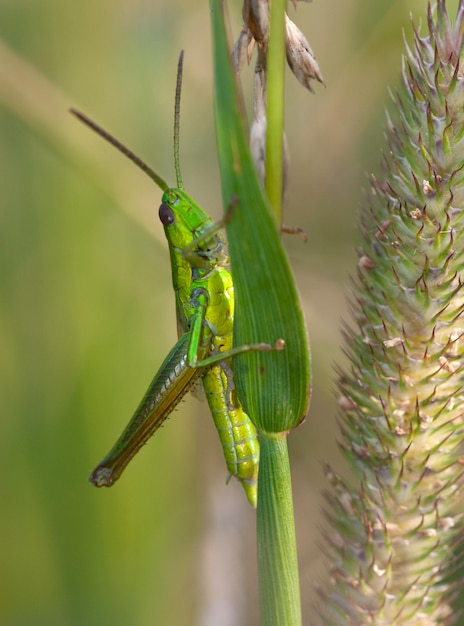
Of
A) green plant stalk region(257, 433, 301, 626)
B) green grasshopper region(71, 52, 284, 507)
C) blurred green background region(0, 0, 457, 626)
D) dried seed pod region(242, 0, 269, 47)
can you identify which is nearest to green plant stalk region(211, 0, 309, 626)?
green plant stalk region(257, 433, 301, 626)

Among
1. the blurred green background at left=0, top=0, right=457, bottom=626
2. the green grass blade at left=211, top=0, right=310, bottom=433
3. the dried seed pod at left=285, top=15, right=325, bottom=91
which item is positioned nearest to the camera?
the green grass blade at left=211, top=0, right=310, bottom=433

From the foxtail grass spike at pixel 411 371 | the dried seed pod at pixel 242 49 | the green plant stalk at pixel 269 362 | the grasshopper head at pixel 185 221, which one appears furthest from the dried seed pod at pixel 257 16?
the grasshopper head at pixel 185 221

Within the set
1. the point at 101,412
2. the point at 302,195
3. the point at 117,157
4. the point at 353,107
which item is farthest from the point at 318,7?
the point at 101,412

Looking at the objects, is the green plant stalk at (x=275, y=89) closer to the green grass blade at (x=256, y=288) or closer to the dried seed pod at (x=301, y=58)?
the green grass blade at (x=256, y=288)

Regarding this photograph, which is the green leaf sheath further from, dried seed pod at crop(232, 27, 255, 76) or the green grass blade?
dried seed pod at crop(232, 27, 255, 76)

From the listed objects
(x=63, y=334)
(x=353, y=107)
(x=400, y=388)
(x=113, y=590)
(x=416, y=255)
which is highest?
(x=353, y=107)

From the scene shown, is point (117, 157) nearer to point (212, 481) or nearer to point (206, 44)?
point (206, 44)
